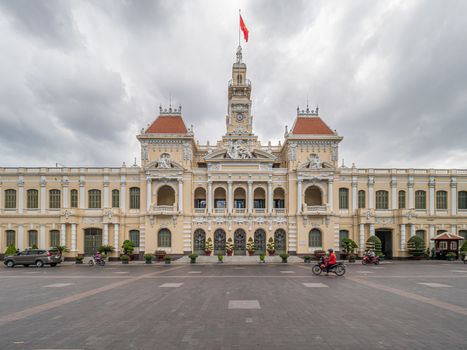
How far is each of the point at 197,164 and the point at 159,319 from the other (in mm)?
41575

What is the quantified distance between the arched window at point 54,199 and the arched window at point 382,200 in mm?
44579

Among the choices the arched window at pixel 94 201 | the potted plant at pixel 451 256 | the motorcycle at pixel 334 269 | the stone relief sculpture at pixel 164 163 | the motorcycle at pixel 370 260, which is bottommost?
→ the potted plant at pixel 451 256

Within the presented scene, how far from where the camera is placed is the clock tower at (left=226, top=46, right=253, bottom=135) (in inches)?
2010

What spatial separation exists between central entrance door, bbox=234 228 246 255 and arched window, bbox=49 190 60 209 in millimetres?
25001

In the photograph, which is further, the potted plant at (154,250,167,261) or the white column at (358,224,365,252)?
the white column at (358,224,365,252)

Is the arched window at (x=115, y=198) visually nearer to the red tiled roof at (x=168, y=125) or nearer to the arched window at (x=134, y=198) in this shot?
the arched window at (x=134, y=198)

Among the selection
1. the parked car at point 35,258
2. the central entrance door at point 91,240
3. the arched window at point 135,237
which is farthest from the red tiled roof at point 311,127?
the parked car at point 35,258

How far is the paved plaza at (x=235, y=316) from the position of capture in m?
9.48

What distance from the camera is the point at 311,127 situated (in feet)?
163

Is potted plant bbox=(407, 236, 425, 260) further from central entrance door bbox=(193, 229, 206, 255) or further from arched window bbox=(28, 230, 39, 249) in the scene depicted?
arched window bbox=(28, 230, 39, 249)

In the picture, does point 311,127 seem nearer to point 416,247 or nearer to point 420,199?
point 420,199

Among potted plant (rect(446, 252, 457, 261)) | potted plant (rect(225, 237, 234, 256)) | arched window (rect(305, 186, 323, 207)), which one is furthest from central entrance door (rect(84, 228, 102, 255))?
potted plant (rect(446, 252, 457, 261))

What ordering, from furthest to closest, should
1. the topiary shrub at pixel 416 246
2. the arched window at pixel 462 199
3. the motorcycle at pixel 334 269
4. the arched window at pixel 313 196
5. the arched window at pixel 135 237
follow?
the arched window at pixel 313 196
the arched window at pixel 462 199
the arched window at pixel 135 237
the topiary shrub at pixel 416 246
the motorcycle at pixel 334 269

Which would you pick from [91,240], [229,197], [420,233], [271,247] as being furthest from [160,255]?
[420,233]
